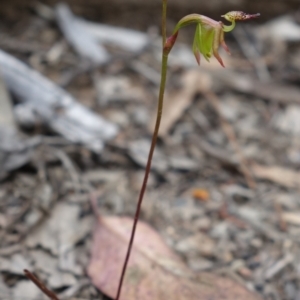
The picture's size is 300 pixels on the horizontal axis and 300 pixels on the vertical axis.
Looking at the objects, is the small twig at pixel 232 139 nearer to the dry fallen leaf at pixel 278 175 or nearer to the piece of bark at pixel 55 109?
the dry fallen leaf at pixel 278 175

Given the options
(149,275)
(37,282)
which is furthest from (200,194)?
(37,282)

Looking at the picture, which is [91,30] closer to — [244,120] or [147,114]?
[147,114]

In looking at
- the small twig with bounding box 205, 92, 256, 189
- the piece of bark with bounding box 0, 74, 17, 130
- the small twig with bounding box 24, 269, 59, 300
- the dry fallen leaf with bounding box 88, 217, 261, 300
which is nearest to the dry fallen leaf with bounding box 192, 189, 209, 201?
the small twig with bounding box 205, 92, 256, 189

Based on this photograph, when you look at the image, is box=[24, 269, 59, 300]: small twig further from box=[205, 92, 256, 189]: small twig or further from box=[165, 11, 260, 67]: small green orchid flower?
box=[205, 92, 256, 189]: small twig

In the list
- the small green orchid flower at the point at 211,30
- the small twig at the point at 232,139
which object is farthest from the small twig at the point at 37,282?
the small twig at the point at 232,139

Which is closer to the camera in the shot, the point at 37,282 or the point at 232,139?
the point at 37,282

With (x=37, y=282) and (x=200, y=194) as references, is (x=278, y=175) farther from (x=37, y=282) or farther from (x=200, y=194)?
(x=37, y=282)

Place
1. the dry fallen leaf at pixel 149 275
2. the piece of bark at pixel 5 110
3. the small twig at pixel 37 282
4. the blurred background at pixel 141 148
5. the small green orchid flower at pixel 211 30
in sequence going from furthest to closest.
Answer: the piece of bark at pixel 5 110
the blurred background at pixel 141 148
the dry fallen leaf at pixel 149 275
the small twig at pixel 37 282
the small green orchid flower at pixel 211 30
